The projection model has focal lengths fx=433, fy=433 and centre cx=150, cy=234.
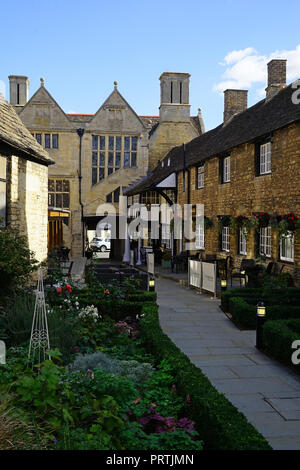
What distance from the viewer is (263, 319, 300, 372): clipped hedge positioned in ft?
23.1

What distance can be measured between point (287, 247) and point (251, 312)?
4.64 meters

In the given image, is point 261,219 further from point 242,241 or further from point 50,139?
point 50,139

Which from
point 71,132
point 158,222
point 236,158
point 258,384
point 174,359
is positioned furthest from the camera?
point 71,132

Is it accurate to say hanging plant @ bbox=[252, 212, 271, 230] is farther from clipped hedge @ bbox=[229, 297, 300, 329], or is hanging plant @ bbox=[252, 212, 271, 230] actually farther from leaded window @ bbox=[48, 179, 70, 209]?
leaded window @ bbox=[48, 179, 70, 209]

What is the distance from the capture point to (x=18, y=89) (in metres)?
31.6

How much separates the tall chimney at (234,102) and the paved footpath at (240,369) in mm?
12245

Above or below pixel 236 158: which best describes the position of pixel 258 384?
below

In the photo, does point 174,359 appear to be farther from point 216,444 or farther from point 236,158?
point 236,158

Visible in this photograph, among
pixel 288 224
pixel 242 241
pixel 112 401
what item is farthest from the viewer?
pixel 242 241

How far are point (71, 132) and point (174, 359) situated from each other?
26637 millimetres

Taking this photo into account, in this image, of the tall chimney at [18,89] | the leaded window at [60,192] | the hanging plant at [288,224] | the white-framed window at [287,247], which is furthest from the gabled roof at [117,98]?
the hanging plant at [288,224]

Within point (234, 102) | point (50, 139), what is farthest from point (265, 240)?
point (50, 139)
